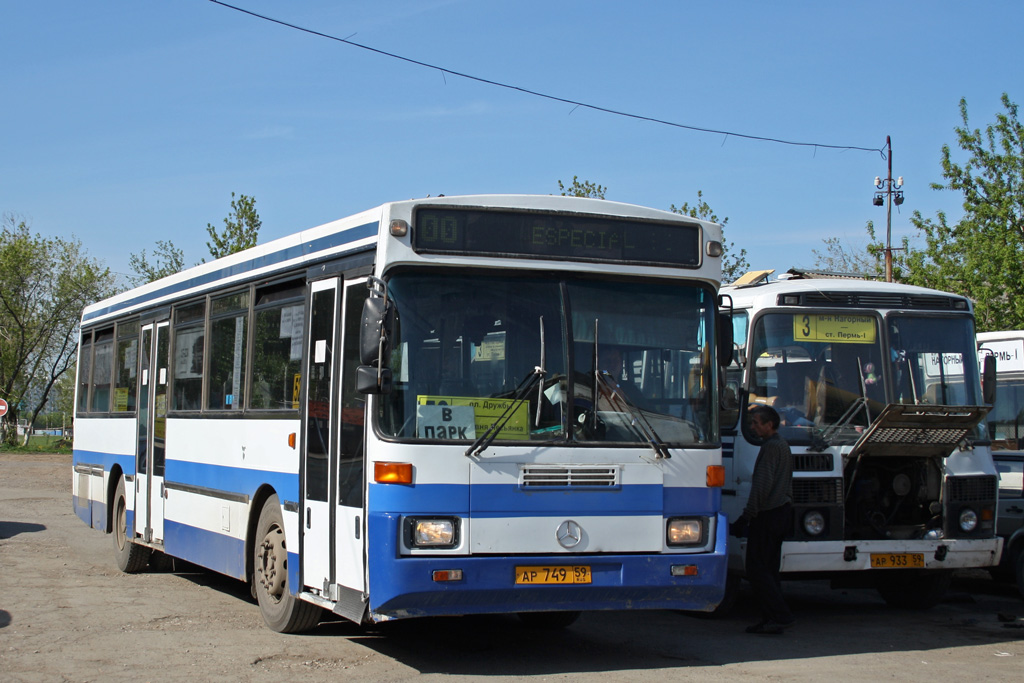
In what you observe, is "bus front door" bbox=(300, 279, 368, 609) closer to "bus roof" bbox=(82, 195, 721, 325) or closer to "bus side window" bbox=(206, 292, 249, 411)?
"bus roof" bbox=(82, 195, 721, 325)

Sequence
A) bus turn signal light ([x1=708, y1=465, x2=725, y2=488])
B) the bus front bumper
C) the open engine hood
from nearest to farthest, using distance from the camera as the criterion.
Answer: bus turn signal light ([x1=708, y1=465, x2=725, y2=488]) < the open engine hood < the bus front bumper

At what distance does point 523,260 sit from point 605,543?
1.93 m

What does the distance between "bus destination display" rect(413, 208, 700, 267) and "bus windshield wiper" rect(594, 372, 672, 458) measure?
35.6 inches

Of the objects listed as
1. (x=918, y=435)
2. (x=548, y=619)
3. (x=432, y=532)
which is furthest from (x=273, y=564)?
(x=918, y=435)

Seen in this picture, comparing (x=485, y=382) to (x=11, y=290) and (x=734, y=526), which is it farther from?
(x=11, y=290)

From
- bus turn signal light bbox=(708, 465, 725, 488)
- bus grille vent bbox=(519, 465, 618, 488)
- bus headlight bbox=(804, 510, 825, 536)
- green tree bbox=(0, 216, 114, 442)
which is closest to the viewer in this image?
bus grille vent bbox=(519, 465, 618, 488)

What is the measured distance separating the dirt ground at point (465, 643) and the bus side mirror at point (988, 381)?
202cm

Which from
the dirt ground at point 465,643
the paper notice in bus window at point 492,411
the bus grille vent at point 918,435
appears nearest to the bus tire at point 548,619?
the dirt ground at point 465,643

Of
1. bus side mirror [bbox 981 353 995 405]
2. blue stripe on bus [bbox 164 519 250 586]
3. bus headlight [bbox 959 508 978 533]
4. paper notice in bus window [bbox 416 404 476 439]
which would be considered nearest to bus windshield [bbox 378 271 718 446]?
paper notice in bus window [bbox 416 404 476 439]

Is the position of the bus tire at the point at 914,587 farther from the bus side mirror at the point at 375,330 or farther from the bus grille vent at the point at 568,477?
the bus side mirror at the point at 375,330

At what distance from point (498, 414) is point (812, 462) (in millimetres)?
3907

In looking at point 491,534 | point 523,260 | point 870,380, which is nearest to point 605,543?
point 491,534

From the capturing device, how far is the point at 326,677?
24.1 ft

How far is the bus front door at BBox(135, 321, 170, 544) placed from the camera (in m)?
12.0
